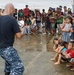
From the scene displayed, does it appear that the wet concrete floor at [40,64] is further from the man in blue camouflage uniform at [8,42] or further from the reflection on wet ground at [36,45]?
the man in blue camouflage uniform at [8,42]

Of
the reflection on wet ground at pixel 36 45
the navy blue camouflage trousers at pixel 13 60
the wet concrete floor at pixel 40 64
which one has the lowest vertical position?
the reflection on wet ground at pixel 36 45

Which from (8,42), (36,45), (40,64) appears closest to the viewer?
(8,42)

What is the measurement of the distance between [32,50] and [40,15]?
817 centimetres

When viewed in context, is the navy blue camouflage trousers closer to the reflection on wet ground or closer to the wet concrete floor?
the wet concrete floor

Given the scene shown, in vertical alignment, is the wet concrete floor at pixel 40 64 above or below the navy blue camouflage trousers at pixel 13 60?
below

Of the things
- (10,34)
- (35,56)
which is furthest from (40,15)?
(10,34)

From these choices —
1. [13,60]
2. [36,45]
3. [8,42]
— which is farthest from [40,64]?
[36,45]

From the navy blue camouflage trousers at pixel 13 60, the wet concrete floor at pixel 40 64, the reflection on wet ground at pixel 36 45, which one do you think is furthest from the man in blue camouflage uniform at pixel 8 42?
the reflection on wet ground at pixel 36 45

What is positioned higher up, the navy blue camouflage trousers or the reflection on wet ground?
the navy blue camouflage trousers

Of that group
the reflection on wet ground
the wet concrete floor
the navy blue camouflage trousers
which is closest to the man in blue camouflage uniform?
the navy blue camouflage trousers

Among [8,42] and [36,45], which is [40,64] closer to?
[8,42]

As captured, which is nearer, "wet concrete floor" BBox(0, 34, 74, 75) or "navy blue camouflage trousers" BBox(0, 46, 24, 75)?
"navy blue camouflage trousers" BBox(0, 46, 24, 75)

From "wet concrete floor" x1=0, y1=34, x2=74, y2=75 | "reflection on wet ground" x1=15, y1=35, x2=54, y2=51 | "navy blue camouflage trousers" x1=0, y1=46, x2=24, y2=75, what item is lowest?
"reflection on wet ground" x1=15, y1=35, x2=54, y2=51

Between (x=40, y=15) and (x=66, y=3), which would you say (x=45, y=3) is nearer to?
(x=66, y=3)
